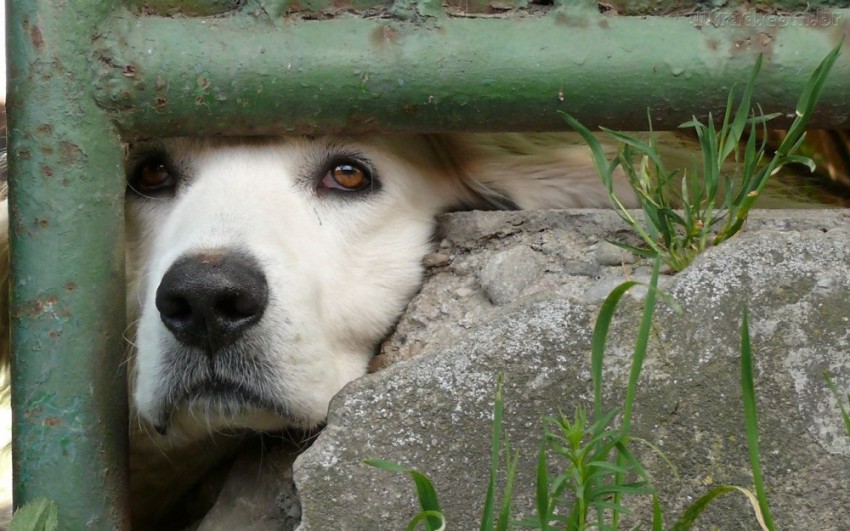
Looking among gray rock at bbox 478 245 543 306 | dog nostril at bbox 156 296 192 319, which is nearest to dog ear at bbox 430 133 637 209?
gray rock at bbox 478 245 543 306

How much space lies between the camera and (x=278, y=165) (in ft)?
7.89

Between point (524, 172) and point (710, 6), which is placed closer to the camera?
point (710, 6)

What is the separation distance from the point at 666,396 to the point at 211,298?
33.9 inches

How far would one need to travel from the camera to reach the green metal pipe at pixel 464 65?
1988 millimetres

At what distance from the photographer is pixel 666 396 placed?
171 cm

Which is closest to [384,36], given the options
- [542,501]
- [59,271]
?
[59,271]

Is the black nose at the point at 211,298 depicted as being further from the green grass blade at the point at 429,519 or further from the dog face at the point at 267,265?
the green grass blade at the point at 429,519

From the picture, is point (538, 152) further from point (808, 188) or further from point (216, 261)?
point (216, 261)

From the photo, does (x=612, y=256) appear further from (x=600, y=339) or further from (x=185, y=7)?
(x=185, y=7)

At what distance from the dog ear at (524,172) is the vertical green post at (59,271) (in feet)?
3.38

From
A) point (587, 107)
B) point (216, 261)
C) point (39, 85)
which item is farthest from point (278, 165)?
point (587, 107)

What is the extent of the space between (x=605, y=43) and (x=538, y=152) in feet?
2.65

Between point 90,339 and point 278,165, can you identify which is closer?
point 90,339

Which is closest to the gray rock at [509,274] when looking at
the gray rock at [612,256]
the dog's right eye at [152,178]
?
the gray rock at [612,256]
